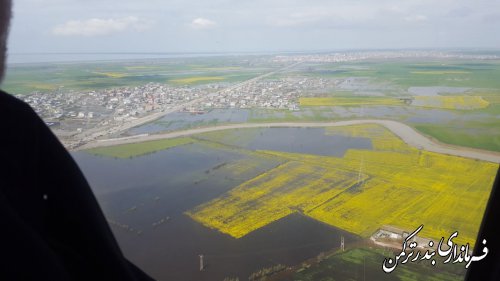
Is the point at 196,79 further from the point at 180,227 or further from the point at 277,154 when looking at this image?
the point at 180,227

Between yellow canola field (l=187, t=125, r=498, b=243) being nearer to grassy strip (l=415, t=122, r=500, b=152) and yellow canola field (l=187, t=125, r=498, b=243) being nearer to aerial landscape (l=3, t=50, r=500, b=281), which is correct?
aerial landscape (l=3, t=50, r=500, b=281)

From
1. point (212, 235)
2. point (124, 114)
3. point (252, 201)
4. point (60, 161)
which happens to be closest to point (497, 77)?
point (252, 201)

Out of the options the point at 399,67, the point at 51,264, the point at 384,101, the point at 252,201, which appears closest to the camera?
the point at 51,264

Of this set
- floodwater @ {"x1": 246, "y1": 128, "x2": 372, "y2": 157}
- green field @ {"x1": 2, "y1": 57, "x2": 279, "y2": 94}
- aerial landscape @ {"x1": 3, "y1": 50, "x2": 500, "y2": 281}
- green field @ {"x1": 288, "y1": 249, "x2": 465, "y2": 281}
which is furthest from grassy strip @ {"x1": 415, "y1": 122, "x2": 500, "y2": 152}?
green field @ {"x1": 2, "y1": 57, "x2": 279, "y2": 94}

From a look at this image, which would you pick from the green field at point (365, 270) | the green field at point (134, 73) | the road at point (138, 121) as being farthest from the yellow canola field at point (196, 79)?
the green field at point (365, 270)

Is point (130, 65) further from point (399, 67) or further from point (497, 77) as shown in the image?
point (497, 77)

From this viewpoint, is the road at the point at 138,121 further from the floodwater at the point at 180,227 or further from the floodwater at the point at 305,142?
the floodwater at the point at 305,142
